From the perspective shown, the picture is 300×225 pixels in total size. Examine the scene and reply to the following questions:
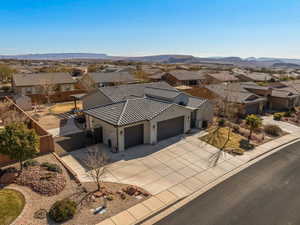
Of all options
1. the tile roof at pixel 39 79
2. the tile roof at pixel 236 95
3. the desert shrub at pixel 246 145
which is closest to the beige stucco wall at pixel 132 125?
the desert shrub at pixel 246 145

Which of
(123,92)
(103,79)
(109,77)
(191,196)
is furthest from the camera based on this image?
(109,77)

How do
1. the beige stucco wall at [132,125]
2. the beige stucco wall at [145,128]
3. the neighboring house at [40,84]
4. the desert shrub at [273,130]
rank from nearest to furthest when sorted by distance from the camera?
1. the beige stucco wall at [132,125]
2. the beige stucco wall at [145,128]
3. the desert shrub at [273,130]
4. the neighboring house at [40,84]

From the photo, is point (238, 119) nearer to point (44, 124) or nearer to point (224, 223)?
point (224, 223)

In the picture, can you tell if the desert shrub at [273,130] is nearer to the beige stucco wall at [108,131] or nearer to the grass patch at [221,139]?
the grass patch at [221,139]

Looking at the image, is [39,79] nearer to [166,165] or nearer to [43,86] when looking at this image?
[43,86]

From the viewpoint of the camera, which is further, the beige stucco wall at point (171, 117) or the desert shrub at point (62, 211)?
the beige stucco wall at point (171, 117)

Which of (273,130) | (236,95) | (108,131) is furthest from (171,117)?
(236,95)

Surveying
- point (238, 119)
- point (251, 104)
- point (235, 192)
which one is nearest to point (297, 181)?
point (235, 192)

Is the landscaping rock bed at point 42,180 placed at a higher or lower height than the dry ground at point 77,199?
higher
